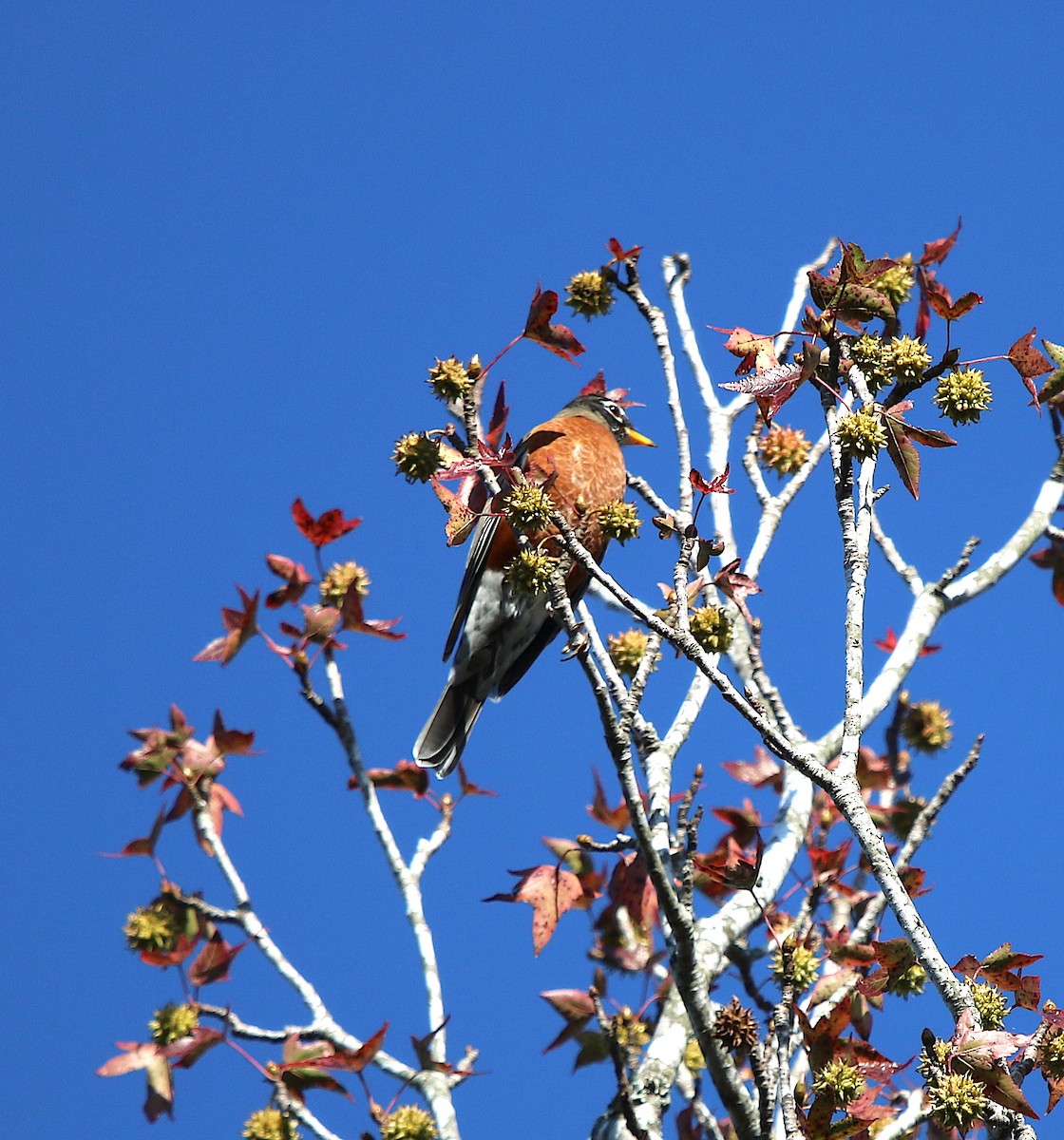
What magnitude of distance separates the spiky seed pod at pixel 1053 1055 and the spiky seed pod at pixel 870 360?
3.30 ft

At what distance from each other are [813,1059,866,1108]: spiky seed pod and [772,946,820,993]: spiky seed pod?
Result: 22.7 inches

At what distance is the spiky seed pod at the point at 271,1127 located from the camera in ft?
9.33

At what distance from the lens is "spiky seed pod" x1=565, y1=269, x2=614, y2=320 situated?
127 inches

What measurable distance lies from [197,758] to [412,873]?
2.13ft

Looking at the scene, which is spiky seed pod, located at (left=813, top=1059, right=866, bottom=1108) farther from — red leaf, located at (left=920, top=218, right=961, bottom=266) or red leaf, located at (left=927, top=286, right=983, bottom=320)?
red leaf, located at (left=920, top=218, right=961, bottom=266)

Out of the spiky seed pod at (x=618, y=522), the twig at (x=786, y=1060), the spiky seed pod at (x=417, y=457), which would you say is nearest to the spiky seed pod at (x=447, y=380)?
the spiky seed pod at (x=417, y=457)

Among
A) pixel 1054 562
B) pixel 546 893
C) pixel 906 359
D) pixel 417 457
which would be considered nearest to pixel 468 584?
pixel 546 893

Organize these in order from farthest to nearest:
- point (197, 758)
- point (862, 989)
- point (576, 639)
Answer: point (197, 758)
point (576, 639)
point (862, 989)

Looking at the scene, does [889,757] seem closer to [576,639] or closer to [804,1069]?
[804,1069]

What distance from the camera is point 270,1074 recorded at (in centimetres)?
281

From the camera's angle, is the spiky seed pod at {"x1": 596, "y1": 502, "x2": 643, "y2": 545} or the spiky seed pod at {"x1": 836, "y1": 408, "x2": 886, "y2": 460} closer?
the spiky seed pod at {"x1": 836, "y1": 408, "x2": 886, "y2": 460}

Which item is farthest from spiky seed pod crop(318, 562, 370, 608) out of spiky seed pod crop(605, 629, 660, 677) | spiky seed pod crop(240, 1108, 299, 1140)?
spiky seed pod crop(240, 1108, 299, 1140)

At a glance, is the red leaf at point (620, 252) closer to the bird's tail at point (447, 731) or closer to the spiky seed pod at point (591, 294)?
the spiky seed pod at point (591, 294)

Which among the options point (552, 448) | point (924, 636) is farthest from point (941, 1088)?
point (552, 448)
